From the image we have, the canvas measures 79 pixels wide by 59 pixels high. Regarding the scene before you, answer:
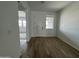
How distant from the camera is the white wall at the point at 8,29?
2357 millimetres

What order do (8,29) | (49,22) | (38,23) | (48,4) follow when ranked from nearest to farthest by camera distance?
1. (8,29)
2. (48,4)
3. (38,23)
4. (49,22)

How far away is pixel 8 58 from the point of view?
2.58 m

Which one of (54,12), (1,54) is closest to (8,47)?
(1,54)

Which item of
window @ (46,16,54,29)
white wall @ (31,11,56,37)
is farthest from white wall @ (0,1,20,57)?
window @ (46,16,54,29)

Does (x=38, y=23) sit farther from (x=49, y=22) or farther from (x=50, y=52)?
(x=50, y=52)

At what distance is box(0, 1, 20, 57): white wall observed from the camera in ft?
7.73

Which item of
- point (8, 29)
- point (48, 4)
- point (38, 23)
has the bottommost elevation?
point (8, 29)

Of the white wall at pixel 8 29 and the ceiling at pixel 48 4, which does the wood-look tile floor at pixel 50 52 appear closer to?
the white wall at pixel 8 29

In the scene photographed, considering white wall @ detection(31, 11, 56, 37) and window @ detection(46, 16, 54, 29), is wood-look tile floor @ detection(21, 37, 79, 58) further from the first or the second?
window @ detection(46, 16, 54, 29)

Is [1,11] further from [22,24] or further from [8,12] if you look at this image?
[22,24]

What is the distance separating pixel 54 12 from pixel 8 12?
6.94 m

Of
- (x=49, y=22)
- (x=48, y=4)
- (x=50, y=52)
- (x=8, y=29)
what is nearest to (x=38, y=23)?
(x=49, y=22)

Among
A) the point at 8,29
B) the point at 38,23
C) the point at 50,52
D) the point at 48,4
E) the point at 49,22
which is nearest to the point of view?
the point at 8,29

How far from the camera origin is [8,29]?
2.60 metres
